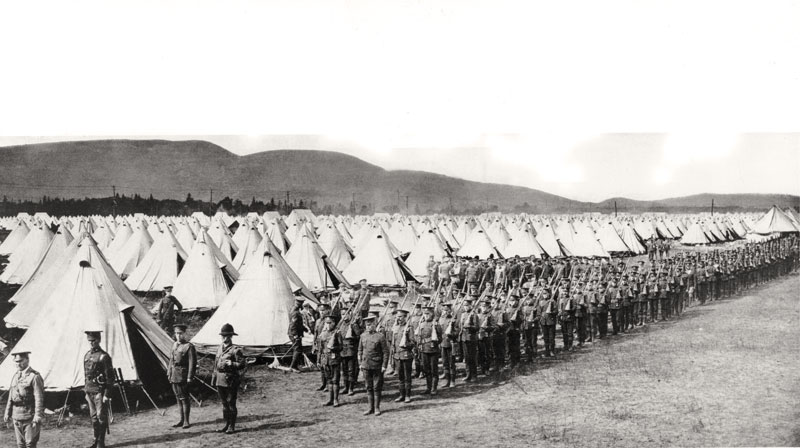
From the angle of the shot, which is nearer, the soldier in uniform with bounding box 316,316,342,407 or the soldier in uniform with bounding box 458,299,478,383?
the soldier in uniform with bounding box 316,316,342,407

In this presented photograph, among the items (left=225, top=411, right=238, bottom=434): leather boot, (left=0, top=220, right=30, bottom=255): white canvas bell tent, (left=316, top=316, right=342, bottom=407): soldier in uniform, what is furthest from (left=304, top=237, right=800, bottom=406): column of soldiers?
(left=0, top=220, right=30, bottom=255): white canvas bell tent

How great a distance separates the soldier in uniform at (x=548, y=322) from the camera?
47.9 ft

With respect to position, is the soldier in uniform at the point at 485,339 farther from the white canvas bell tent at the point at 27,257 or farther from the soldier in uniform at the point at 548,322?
the white canvas bell tent at the point at 27,257

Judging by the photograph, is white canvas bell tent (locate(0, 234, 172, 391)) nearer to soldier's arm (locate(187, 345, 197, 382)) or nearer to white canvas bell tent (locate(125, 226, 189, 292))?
soldier's arm (locate(187, 345, 197, 382))

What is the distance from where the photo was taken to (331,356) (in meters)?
10.5

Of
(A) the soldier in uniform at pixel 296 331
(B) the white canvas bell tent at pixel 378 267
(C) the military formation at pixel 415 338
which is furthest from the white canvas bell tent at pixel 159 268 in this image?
(A) the soldier in uniform at pixel 296 331

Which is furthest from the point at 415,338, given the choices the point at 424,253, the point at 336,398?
the point at 424,253

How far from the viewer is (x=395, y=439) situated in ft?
28.8

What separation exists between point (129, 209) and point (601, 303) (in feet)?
172

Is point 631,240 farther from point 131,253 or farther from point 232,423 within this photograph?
point 232,423

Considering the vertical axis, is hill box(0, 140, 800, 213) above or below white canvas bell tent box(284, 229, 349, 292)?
above

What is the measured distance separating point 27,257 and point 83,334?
819 inches

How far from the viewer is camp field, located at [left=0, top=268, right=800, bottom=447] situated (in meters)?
8.86

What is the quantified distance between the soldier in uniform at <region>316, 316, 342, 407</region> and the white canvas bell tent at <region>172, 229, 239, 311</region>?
9.25 meters
